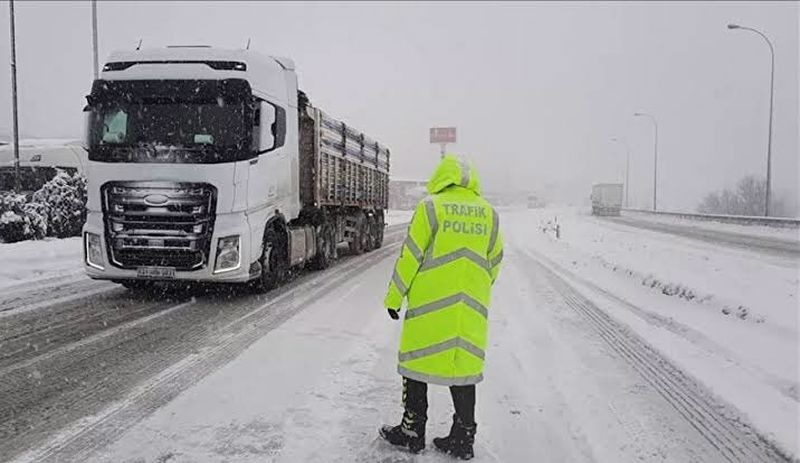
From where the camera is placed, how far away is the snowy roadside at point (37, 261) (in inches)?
450

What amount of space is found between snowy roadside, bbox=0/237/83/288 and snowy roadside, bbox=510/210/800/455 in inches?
398

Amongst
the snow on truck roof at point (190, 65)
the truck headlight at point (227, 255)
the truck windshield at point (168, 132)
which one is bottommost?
the truck headlight at point (227, 255)

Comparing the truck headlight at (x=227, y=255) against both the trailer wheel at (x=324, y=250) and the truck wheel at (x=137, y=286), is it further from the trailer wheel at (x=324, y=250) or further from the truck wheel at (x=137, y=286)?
the trailer wheel at (x=324, y=250)

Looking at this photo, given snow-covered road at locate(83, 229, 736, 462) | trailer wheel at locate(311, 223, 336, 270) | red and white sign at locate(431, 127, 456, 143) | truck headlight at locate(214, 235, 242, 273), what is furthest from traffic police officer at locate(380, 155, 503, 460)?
red and white sign at locate(431, 127, 456, 143)

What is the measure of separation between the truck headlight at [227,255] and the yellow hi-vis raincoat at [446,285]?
17.7ft

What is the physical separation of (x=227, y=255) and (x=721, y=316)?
22.8ft

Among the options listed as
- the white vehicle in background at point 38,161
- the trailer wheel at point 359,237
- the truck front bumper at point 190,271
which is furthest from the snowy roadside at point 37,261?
the white vehicle in background at point 38,161

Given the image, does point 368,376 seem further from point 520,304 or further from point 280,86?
point 280,86

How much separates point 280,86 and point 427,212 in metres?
7.35

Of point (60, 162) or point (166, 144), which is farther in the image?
point (60, 162)

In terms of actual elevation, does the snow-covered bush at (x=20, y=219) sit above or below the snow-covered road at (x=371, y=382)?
above

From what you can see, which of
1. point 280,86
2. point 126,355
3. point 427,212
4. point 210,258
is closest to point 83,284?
point 210,258

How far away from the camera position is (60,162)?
28547mm

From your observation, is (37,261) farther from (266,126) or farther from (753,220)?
(753,220)
